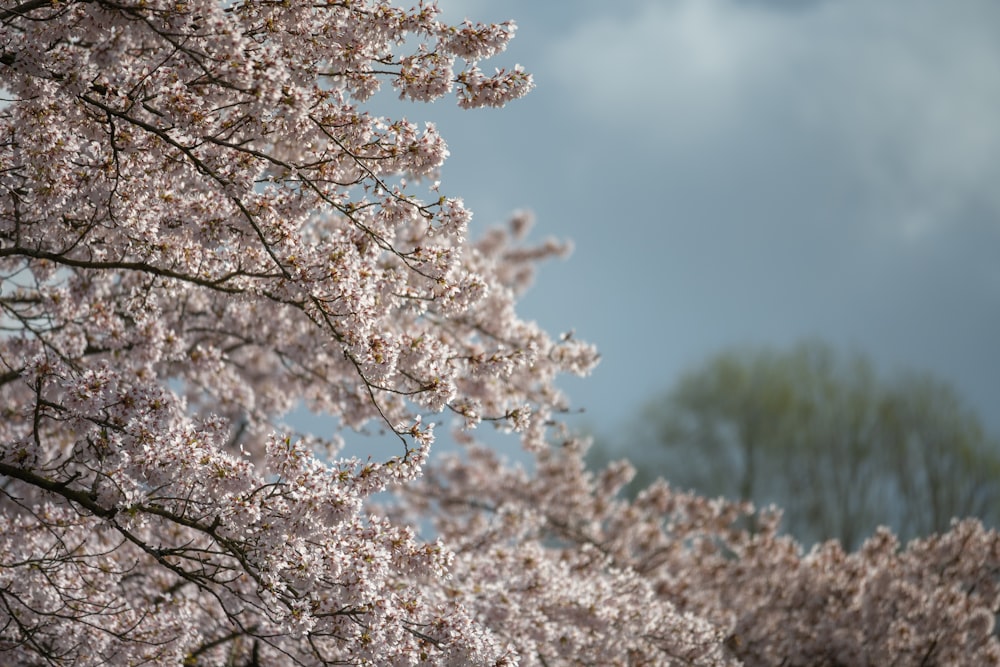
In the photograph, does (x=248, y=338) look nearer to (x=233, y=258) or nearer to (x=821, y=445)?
(x=233, y=258)

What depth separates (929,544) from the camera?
36.8 ft

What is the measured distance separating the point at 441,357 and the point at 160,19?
252 centimetres

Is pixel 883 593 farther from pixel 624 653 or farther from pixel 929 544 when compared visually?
pixel 624 653

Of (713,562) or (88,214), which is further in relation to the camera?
(713,562)

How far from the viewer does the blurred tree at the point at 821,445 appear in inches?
979

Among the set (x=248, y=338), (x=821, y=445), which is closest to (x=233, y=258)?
(x=248, y=338)

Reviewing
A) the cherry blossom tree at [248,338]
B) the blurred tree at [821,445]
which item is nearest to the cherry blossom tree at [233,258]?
the cherry blossom tree at [248,338]

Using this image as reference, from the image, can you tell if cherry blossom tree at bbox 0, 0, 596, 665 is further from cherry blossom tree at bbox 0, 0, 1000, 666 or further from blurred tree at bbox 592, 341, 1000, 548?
blurred tree at bbox 592, 341, 1000, 548

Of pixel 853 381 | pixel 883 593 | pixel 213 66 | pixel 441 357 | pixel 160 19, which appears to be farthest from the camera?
pixel 853 381

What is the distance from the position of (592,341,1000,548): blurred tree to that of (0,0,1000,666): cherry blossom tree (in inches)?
731

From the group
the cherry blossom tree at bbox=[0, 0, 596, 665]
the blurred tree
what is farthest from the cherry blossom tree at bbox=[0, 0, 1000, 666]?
the blurred tree

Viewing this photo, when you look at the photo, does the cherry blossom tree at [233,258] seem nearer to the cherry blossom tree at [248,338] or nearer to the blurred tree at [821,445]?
the cherry blossom tree at [248,338]

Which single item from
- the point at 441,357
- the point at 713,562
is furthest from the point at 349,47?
the point at 713,562

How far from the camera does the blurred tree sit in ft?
81.6
